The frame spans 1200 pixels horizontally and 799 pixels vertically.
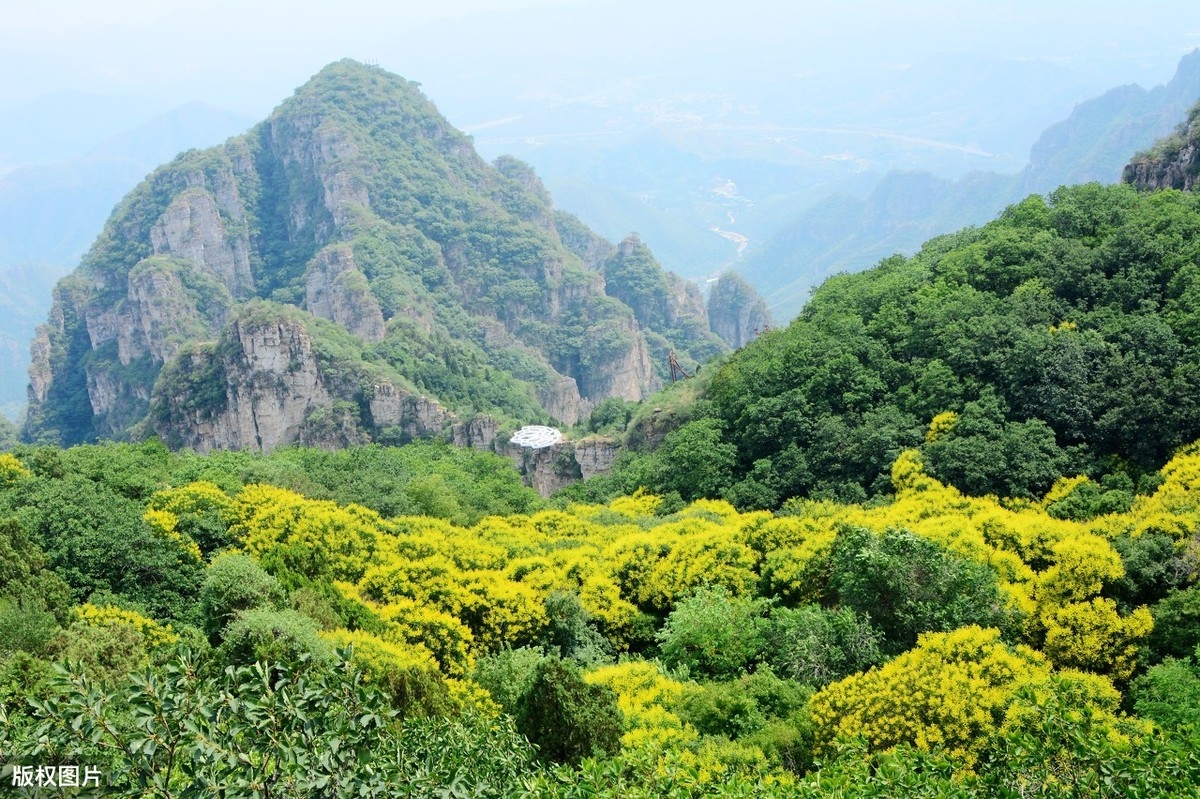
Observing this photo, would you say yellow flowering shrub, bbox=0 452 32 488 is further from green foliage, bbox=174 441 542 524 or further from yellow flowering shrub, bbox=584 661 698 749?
yellow flowering shrub, bbox=584 661 698 749

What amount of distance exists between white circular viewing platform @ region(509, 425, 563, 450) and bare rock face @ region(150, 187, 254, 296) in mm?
68767

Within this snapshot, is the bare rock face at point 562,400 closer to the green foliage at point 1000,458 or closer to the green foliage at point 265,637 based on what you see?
the green foliage at point 1000,458

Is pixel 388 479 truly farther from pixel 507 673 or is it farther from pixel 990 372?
pixel 507 673

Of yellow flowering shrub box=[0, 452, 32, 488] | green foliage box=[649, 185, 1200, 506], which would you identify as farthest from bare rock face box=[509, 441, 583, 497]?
yellow flowering shrub box=[0, 452, 32, 488]

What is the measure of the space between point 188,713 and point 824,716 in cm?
1148

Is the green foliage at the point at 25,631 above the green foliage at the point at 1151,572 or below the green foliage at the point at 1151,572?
above

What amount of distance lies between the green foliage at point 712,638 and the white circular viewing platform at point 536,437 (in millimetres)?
35633

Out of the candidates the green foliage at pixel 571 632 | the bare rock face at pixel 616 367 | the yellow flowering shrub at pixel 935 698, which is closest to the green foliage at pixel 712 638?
the green foliage at pixel 571 632

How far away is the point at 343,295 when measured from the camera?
3944 inches

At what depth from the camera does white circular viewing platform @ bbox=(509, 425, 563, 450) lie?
194 feet

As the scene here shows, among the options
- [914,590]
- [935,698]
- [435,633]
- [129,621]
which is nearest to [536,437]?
[435,633]

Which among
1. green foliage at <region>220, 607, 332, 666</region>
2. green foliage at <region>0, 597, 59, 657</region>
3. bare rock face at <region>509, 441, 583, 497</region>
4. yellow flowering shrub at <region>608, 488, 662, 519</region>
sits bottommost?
bare rock face at <region>509, 441, 583, 497</region>

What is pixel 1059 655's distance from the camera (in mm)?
20844

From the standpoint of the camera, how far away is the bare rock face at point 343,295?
9775 centimetres
